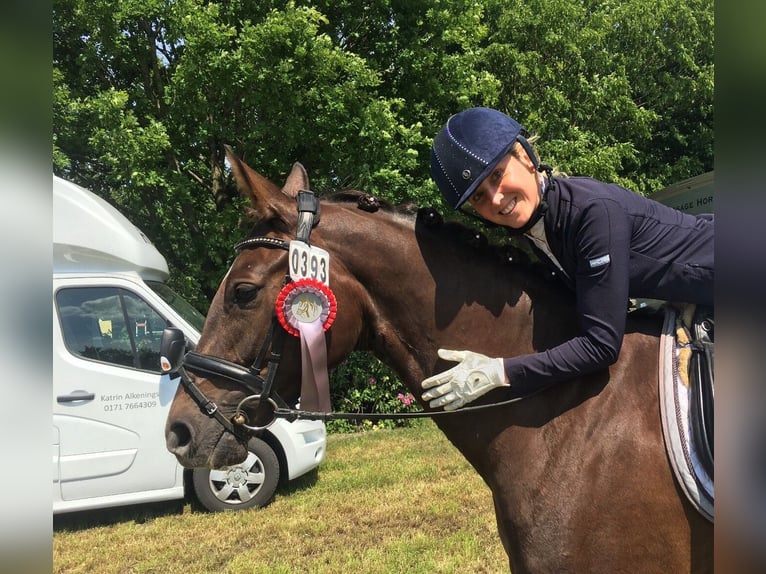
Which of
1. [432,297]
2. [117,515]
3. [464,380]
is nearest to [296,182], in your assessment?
[432,297]

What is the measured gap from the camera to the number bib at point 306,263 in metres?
1.77

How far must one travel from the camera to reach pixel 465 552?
4223 millimetres

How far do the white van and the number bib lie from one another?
142 inches

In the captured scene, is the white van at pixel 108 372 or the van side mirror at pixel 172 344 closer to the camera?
the van side mirror at pixel 172 344

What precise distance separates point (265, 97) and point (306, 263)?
524cm

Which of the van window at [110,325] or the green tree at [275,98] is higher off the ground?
the green tree at [275,98]

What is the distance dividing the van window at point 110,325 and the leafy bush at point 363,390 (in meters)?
3.87

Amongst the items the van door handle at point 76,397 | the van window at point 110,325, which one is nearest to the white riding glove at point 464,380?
the van window at point 110,325

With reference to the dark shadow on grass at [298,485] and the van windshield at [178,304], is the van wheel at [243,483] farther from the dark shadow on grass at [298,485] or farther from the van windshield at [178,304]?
the van windshield at [178,304]

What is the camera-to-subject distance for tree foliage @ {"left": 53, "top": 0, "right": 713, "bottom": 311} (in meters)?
6.20

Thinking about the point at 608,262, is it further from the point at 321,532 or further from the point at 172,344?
the point at 321,532

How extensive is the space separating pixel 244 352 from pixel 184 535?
3770mm

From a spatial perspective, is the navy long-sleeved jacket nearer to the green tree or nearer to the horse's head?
the horse's head
